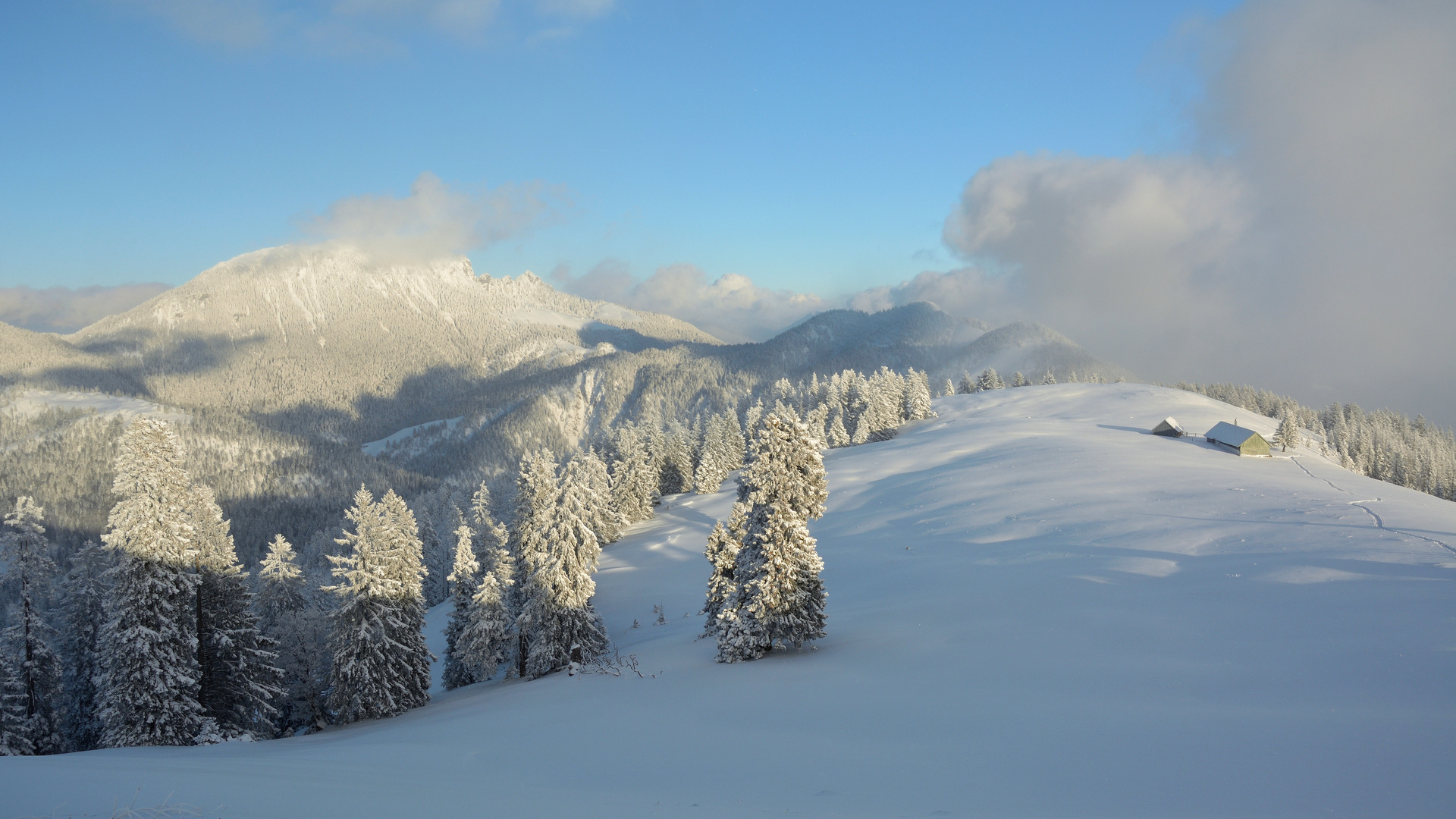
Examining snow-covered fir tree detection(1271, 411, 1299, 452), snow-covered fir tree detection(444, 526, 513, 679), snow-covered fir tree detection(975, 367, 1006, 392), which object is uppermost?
snow-covered fir tree detection(975, 367, 1006, 392)

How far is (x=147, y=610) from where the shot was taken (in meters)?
19.8

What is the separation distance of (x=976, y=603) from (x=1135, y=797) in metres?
14.3

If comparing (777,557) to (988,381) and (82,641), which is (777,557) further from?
(988,381)

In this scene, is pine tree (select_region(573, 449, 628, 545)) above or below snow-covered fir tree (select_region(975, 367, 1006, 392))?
below

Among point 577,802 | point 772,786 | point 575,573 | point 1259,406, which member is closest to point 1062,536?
point 575,573

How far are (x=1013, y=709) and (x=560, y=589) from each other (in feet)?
64.4

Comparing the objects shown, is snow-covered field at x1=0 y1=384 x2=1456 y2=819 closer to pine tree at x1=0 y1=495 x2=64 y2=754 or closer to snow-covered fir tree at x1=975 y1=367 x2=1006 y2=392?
pine tree at x1=0 y1=495 x2=64 y2=754

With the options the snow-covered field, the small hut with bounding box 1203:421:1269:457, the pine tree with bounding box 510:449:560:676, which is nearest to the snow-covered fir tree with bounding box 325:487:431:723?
the snow-covered field

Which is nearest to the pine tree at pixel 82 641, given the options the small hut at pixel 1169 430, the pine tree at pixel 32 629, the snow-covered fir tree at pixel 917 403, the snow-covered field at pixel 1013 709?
the pine tree at pixel 32 629

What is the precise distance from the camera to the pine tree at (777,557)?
20.1 metres

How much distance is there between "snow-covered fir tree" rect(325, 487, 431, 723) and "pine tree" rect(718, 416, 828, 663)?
13.5 metres

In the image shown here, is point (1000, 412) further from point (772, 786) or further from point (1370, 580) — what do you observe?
point (772, 786)

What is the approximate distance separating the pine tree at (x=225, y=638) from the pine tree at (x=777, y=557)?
17.3 m

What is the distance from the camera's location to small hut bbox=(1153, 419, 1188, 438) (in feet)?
221
